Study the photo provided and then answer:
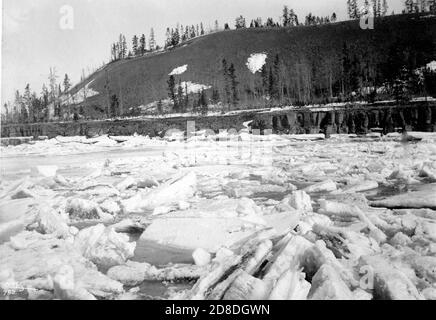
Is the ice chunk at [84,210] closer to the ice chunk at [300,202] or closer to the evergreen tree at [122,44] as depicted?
the ice chunk at [300,202]

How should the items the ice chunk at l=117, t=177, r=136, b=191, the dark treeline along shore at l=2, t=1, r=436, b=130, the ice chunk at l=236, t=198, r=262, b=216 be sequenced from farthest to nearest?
the dark treeline along shore at l=2, t=1, r=436, b=130 < the ice chunk at l=117, t=177, r=136, b=191 < the ice chunk at l=236, t=198, r=262, b=216

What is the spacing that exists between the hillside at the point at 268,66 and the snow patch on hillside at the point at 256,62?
2.20ft

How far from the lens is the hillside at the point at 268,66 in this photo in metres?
29.2

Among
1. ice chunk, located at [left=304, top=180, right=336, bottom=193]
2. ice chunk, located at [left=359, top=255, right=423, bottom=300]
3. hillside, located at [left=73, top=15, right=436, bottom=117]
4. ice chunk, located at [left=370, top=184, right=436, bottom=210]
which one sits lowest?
ice chunk, located at [left=359, top=255, right=423, bottom=300]

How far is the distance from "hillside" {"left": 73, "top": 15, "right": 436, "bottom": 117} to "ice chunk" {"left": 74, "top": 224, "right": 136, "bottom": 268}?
22772 mm

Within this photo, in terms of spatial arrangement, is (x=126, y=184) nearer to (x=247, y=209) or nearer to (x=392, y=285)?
(x=247, y=209)

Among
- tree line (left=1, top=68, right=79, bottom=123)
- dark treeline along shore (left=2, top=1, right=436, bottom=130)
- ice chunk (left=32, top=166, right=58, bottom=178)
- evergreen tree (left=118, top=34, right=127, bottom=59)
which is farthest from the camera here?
dark treeline along shore (left=2, top=1, right=436, bottom=130)

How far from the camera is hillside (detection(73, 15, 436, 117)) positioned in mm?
29188

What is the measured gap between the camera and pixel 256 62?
44312mm

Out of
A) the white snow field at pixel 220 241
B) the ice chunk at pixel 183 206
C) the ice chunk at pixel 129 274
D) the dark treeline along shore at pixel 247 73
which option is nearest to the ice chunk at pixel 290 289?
the white snow field at pixel 220 241

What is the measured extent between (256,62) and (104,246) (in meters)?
43.1

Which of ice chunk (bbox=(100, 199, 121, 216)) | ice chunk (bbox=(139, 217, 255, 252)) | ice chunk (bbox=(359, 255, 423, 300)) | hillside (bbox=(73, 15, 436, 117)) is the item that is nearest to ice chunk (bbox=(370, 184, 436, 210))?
ice chunk (bbox=(359, 255, 423, 300))

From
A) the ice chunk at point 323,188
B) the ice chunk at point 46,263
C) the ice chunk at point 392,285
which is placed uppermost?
the ice chunk at point 323,188

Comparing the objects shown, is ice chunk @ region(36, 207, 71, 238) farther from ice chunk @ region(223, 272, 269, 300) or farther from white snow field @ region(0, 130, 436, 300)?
ice chunk @ region(223, 272, 269, 300)
